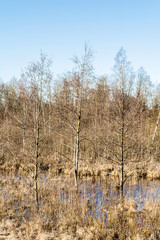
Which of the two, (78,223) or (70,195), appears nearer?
(78,223)

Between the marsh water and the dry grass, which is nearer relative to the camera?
the dry grass

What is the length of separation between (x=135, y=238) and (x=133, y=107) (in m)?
3.97

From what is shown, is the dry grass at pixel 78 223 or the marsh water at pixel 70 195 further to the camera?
the marsh water at pixel 70 195

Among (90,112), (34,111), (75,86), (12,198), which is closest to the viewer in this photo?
(34,111)

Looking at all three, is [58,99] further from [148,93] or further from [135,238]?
[148,93]

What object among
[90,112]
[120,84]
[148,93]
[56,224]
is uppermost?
[148,93]

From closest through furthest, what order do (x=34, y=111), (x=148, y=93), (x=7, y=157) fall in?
(x=34, y=111) < (x=7, y=157) < (x=148, y=93)

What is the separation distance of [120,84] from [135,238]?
182 inches

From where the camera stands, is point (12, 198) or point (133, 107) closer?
point (133, 107)

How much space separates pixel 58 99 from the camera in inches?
304

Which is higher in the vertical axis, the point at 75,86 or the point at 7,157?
the point at 75,86

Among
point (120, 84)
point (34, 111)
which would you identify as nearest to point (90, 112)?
point (120, 84)

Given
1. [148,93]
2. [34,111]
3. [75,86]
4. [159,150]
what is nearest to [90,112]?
[75,86]

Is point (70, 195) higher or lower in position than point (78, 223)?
higher
